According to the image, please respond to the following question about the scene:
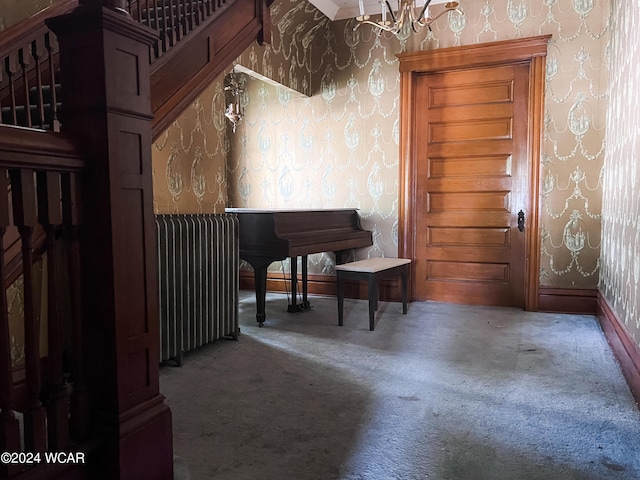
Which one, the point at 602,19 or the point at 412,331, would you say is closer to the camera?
the point at 412,331

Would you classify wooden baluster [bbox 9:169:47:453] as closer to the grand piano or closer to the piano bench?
the grand piano

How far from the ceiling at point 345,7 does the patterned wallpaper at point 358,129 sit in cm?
10

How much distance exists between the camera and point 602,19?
3.96 meters

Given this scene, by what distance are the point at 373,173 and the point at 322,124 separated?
0.75 meters

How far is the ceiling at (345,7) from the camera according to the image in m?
4.52

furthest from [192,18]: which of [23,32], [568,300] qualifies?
[568,300]

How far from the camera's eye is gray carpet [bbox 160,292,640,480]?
1.66 m

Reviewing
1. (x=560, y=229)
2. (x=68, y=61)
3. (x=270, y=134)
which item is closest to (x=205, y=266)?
(x=68, y=61)

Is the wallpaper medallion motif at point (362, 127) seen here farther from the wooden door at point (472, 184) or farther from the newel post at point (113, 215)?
the newel post at point (113, 215)

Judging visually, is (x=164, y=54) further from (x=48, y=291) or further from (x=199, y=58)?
(x=48, y=291)

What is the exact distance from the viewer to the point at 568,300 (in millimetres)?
4133

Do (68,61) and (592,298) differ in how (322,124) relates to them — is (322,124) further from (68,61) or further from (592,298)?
(68,61)

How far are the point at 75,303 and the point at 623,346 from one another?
271 centimetres

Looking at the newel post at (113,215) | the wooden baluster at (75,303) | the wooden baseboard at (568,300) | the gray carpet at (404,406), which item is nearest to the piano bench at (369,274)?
the gray carpet at (404,406)
